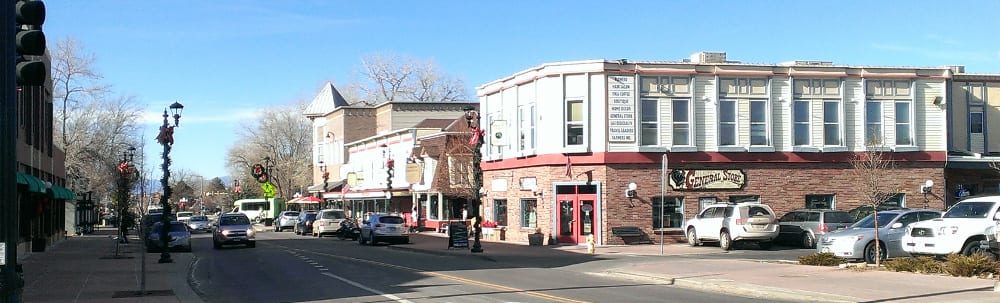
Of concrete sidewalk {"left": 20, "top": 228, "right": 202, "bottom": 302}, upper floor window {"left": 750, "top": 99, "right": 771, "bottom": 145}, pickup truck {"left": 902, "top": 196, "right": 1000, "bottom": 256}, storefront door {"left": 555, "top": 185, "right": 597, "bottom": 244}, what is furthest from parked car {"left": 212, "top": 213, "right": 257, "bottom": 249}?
pickup truck {"left": 902, "top": 196, "right": 1000, "bottom": 256}

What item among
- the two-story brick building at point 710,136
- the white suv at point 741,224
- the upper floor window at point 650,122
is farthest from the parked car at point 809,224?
the upper floor window at point 650,122

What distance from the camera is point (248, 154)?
10756 centimetres

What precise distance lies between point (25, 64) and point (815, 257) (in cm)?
1883

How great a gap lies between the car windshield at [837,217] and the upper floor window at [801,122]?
237 inches

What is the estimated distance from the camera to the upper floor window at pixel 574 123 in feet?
124

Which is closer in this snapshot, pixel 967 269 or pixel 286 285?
pixel 967 269

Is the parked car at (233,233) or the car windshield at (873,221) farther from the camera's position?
the parked car at (233,233)

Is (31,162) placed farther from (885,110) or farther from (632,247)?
(885,110)

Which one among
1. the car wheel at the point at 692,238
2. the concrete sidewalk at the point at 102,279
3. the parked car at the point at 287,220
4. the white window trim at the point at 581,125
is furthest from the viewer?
the parked car at the point at 287,220

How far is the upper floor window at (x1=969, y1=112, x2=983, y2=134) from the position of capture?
43406 millimetres

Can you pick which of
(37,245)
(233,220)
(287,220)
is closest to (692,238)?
(233,220)

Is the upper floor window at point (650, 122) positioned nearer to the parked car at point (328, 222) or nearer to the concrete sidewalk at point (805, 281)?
the concrete sidewalk at point (805, 281)

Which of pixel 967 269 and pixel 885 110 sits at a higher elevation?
pixel 885 110

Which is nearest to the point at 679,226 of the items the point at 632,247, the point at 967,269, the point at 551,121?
the point at 632,247
